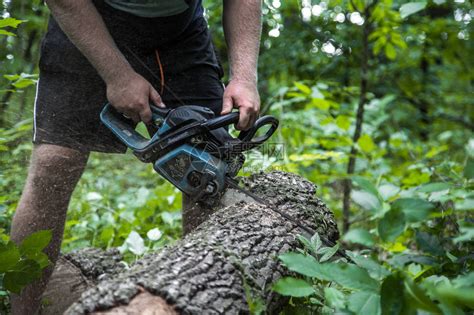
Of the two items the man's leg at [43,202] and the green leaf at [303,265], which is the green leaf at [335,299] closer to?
the green leaf at [303,265]

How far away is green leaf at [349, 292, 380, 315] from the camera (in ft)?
3.80

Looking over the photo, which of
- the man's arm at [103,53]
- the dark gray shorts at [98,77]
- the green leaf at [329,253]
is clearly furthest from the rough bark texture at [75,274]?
the green leaf at [329,253]

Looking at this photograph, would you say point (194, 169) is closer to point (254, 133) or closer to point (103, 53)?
point (254, 133)

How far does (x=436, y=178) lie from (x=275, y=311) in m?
2.30

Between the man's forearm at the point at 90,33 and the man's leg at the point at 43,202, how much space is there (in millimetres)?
509

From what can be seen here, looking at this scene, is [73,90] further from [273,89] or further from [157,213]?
[273,89]

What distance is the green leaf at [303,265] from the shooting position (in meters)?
1.18

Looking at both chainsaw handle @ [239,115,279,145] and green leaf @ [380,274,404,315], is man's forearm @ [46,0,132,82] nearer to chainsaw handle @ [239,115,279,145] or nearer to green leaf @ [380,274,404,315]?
chainsaw handle @ [239,115,279,145]

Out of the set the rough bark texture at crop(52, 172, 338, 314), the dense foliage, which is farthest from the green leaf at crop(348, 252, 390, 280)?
the rough bark texture at crop(52, 172, 338, 314)

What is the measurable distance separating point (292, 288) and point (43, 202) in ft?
4.82

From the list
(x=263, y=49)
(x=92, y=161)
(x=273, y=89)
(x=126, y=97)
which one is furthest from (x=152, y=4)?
(x=273, y=89)

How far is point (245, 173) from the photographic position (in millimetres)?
2410

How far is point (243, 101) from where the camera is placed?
2172 mm

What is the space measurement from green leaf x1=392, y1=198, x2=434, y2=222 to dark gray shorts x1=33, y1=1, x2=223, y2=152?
1.60 meters
